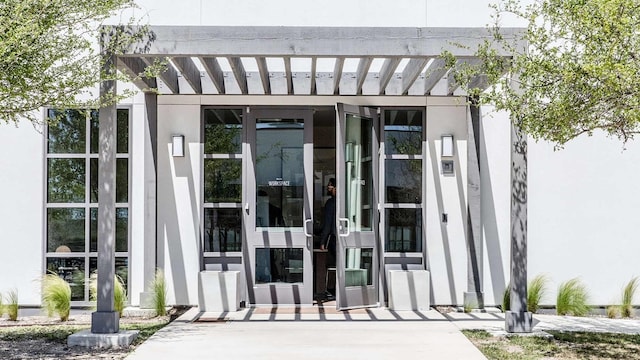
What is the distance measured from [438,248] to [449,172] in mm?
986

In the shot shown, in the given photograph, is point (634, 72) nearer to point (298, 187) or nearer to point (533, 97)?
point (533, 97)

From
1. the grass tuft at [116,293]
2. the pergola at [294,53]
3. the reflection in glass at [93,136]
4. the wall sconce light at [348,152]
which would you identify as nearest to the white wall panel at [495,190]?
the wall sconce light at [348,152]

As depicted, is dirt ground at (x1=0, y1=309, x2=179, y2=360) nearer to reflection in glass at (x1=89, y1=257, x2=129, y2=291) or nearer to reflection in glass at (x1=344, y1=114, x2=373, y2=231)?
reflection in glass at (x1=89, y1=257, x2=129, y2=291)

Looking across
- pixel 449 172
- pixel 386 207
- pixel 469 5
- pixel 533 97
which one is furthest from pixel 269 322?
pixel 469 5

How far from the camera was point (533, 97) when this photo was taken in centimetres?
638

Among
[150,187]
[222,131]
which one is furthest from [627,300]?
[150,187]

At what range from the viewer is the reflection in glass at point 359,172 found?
972cm

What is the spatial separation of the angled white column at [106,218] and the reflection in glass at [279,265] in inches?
112

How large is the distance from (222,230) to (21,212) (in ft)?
8.11

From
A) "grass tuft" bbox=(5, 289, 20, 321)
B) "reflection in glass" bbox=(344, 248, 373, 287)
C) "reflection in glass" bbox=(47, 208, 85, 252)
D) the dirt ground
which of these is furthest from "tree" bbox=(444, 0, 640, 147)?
"grass tuft" bbox=(5, 289, 20, 321)

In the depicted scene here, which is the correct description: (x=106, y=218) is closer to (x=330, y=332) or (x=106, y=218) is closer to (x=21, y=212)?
(x=330, y=332)

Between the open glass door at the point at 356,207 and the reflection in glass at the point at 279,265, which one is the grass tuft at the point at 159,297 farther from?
the open glass door at the point at 356,207

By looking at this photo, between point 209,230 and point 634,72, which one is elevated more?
point 634,72

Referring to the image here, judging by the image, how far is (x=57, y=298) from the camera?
28.8ft
